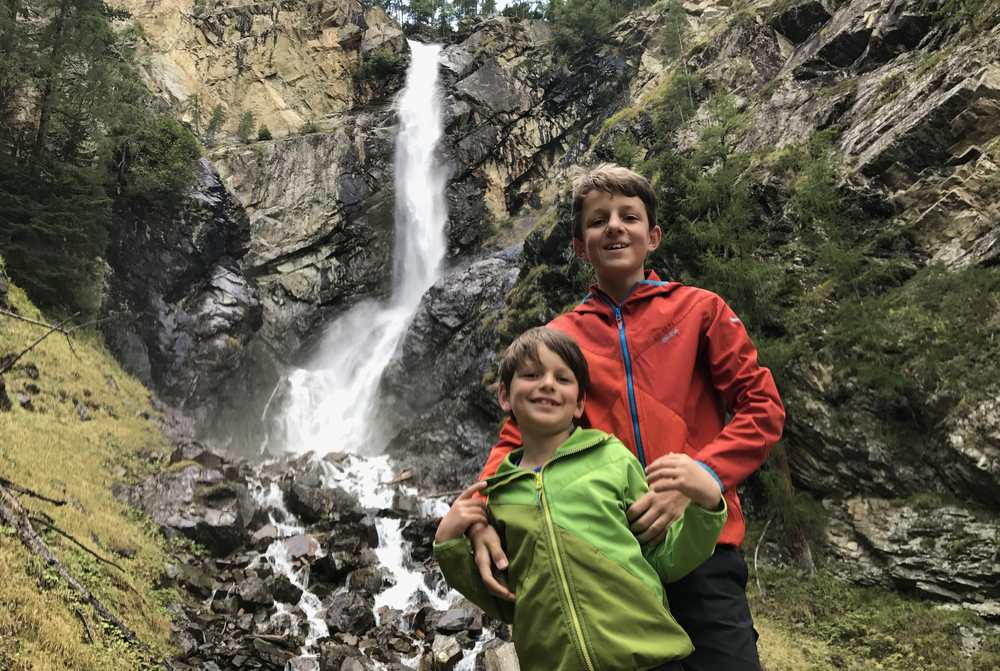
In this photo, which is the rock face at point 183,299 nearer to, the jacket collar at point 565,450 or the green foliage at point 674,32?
the jacket collar at point 565,450

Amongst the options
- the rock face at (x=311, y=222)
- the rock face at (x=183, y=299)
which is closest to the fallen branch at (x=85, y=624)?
the rock face at (x=183, y=299)

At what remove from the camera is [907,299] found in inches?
460

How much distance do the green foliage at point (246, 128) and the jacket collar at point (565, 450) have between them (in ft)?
134

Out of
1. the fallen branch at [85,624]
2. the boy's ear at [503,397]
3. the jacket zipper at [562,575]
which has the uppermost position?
the boy's ear at [503,397]

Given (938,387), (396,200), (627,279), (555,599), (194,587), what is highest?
(396,200)

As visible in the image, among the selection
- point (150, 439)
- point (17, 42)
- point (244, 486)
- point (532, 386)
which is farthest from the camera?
point (17, 42)

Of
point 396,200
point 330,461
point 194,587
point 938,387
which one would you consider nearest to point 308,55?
point 396,200

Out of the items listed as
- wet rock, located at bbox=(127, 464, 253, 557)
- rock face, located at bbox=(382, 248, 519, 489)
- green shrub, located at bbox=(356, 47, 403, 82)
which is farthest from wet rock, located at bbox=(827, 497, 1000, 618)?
green shrub, located at bbox=(356, 47, 403, 82)

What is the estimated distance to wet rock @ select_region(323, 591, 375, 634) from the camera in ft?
36.7

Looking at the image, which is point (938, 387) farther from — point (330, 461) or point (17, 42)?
point (17, 42)

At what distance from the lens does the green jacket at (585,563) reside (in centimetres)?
176

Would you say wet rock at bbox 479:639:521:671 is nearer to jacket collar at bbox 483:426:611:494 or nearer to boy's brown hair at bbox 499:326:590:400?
jacket collar at bbox 483:426:611:494

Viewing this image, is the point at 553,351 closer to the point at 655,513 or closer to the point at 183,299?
the point at 655,513

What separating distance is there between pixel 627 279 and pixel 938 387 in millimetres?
10454
